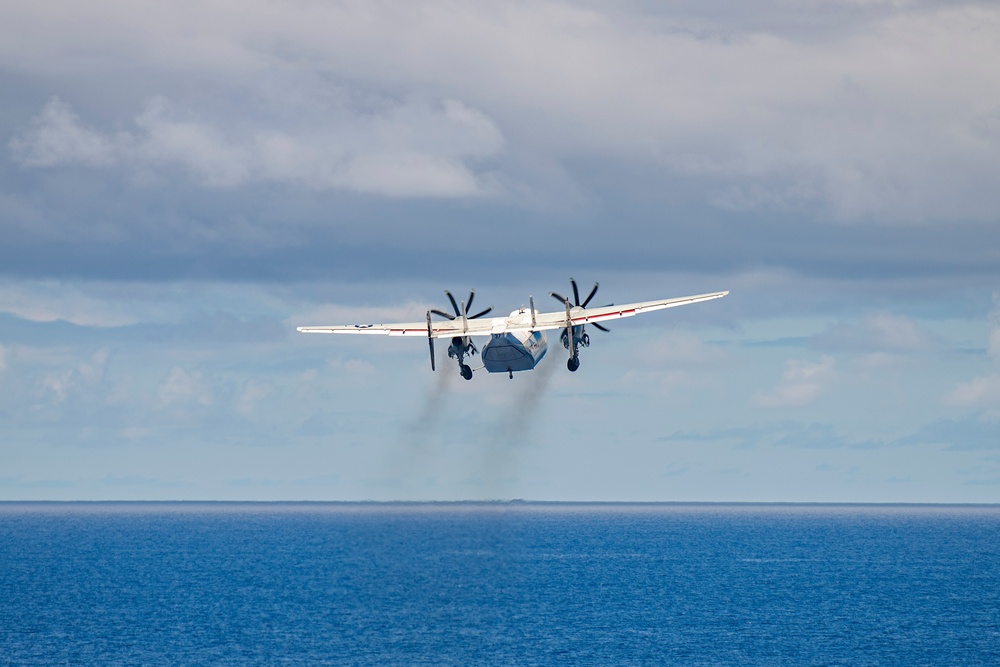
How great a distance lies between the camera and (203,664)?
140 metres

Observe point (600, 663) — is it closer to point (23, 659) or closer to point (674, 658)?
point (674, 658)

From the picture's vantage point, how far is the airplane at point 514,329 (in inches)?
3071

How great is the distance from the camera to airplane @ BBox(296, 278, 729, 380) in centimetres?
7800

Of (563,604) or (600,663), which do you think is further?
(563,604)

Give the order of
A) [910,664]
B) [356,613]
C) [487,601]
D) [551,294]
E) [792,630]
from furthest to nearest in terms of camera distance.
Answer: [487,601] → [356,613] → [792,630] → [910,664] → [551,294]

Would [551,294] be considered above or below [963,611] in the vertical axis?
above

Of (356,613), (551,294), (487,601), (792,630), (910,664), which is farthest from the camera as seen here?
(487,601)

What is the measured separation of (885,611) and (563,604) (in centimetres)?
5329

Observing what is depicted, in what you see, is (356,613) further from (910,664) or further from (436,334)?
(436,334)

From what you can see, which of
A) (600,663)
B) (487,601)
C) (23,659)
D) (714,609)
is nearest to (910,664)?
(600,663)

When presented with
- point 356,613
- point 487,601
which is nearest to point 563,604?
point 487,601

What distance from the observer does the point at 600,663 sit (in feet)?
461

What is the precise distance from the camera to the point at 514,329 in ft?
260

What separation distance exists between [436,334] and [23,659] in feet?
288
